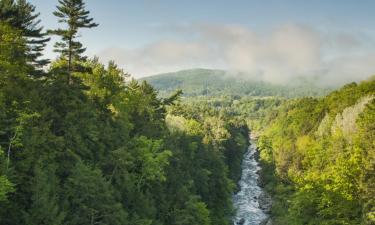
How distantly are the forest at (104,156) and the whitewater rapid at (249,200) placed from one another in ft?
12.7

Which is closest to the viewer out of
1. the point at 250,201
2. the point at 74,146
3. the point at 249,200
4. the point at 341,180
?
the point at 74,146

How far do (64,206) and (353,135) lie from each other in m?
41.9

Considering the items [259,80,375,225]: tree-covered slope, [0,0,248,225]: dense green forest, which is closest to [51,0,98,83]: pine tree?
[0,0,248,225]: dense green forest

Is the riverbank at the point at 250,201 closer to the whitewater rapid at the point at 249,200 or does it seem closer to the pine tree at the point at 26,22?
the whitewater rapid at the point at 249,200

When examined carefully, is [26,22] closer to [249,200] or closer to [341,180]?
[341,180]

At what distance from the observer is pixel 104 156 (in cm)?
4647

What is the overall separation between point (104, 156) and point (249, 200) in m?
53.0

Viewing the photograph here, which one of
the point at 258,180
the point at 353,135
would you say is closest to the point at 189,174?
the point at 353,135

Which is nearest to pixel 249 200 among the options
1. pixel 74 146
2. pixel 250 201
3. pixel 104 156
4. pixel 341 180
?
pixel 250 201

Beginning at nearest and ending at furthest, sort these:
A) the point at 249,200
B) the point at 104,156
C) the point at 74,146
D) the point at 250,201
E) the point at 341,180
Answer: the point at 74,146 < the point at 104,156 < the point at 341,180 < the point at 250,201 < the point at 249,200

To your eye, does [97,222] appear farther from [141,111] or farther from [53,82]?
[141,111]

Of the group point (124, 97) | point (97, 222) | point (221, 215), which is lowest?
point (221, 215)

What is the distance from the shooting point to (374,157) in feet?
165

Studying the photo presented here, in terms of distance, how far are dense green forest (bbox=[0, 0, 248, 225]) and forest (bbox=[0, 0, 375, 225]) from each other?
0.11 meters
